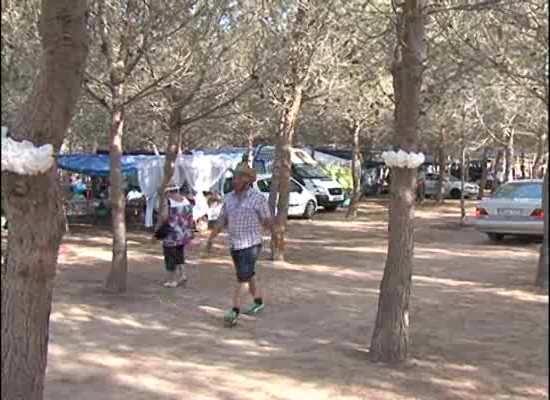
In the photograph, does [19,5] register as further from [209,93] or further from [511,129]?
[511,129]

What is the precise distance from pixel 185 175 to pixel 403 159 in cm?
1641

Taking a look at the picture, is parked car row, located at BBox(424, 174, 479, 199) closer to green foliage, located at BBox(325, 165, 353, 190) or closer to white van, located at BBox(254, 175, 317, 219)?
green foliage, located at BBox(325, 165, 353, 190)

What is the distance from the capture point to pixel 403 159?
6.54 metres

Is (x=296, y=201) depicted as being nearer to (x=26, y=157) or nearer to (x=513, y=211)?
(x=513, y=211)

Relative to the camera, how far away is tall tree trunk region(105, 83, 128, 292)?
1070 centimetres

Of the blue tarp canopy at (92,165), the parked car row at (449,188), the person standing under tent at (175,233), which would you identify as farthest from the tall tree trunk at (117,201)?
the parked car row at (449,188)

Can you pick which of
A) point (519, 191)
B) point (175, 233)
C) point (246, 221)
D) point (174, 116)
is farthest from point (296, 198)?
point (246, 221)

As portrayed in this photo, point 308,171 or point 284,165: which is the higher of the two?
point 308,171

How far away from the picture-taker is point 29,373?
4.12 m

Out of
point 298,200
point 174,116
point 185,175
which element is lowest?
point 298,200

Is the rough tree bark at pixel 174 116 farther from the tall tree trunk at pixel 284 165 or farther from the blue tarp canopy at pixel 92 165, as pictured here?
the blue tarp canopy at pixel 92 165

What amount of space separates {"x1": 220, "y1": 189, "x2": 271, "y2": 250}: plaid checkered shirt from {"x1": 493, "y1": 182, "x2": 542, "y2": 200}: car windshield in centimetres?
1011

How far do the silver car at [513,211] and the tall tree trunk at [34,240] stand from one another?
14.2 m

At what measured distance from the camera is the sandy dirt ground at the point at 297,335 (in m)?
6.01
